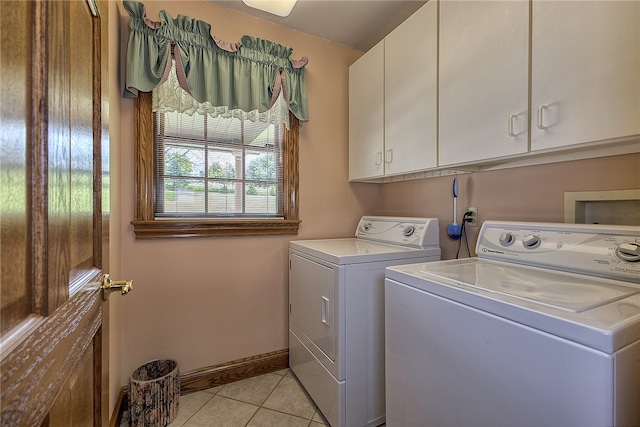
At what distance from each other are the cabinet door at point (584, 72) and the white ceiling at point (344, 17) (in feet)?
3.36

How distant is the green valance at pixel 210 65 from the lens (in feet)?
5.17

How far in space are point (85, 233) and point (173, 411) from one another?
141 cm

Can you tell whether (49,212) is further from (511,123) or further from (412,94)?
(412,94)

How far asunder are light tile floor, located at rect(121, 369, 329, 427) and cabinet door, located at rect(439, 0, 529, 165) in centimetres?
161

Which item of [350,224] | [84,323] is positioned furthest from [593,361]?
[350,224]

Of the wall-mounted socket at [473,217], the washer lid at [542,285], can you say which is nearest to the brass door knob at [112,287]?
the washer lid at [542,285]

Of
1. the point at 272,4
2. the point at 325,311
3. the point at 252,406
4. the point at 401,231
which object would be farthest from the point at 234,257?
the point at 272,4

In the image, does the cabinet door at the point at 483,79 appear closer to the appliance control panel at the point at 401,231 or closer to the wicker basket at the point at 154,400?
the appliance control panel at the point at 401,231

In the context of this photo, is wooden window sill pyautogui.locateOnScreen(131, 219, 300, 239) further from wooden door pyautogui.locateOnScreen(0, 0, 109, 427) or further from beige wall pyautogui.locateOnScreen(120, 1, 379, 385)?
wooden door pyautogui.locateOnScreen(0, 0, 109, 427)

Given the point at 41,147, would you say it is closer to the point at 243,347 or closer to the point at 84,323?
the point at 84,323

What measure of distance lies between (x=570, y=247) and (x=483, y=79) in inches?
30.8

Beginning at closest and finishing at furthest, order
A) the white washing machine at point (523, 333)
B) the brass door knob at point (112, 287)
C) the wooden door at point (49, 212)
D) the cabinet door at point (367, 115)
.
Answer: the wooden door at point (49, 212)
the white washing machine at point (523, 333)
the brass door knob at point (112, 287)
the cabinet door at point (367, 115)

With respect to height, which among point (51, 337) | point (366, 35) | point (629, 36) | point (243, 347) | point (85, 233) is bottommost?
point (243, 347)

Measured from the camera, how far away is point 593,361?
0.61 m
